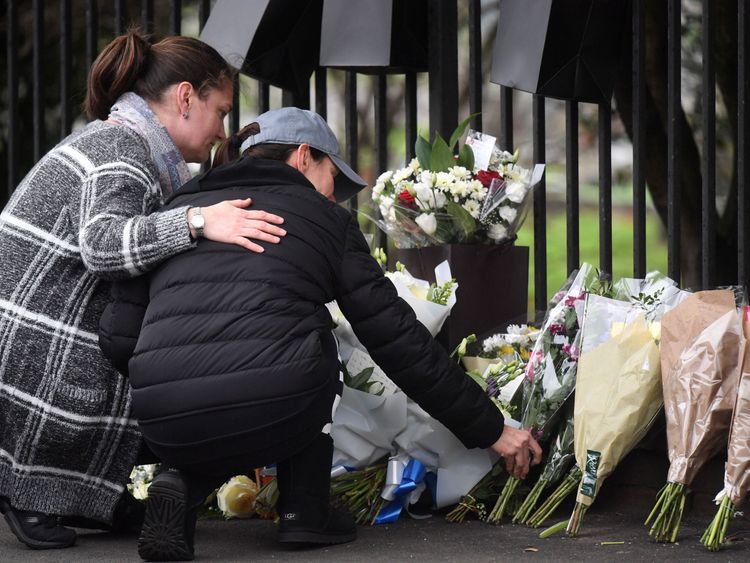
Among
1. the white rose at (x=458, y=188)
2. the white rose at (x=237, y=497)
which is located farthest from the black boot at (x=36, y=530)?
the white rose at (x=458, y=188)

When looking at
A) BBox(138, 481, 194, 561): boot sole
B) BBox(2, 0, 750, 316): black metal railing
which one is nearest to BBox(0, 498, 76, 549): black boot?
BBox(138, 481, 194, 561): boot sole

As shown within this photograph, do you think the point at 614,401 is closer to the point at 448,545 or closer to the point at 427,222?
the point at 448,545

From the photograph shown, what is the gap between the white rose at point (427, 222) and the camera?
3377mm

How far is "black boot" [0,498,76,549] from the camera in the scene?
8.76 ft

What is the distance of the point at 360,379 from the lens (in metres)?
3.02

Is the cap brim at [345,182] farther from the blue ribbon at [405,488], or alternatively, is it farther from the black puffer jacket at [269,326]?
the blue ribbon at [405,488]

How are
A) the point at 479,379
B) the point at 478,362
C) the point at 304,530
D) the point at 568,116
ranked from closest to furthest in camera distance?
the point at 304,530, the point at 479,379, the point at 478,362, the point at 568,116

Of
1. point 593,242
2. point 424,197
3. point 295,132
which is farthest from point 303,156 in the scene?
point 593,242

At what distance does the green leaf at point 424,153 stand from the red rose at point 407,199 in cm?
14

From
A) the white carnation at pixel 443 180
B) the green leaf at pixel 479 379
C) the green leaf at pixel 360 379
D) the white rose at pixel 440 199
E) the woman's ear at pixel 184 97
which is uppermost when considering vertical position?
the woman's ear at pixel 184 97

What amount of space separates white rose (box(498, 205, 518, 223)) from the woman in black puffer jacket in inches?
33.1

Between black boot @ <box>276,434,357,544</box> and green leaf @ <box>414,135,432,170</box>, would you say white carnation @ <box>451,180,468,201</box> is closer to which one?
green leaf @ <box>414,135,432,170</box>

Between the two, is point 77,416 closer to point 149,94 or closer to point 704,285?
point 149,94

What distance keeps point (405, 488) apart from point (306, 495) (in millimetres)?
414
